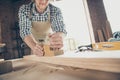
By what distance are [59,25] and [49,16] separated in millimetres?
165

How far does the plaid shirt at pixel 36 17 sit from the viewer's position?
1.63 metres

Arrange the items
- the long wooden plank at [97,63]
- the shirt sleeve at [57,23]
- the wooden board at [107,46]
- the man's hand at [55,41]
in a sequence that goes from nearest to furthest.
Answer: the long wooden plank at [97,63] < the wooden board at [107,46] < the man's hand at [55,41] < the shirt sleeve at [57,23]

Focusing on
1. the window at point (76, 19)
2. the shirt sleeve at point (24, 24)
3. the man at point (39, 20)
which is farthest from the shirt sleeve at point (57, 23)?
the window at point (76, 19)

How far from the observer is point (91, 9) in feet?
17.3

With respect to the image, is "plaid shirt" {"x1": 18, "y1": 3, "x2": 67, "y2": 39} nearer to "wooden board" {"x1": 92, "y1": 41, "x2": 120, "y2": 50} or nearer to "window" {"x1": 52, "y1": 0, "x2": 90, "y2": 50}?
"wooden board" {"x1": 92, "y1": 41, "x2": 120, "y2": 50}

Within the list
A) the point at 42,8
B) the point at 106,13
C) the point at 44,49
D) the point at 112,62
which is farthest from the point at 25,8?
the point at 106,13

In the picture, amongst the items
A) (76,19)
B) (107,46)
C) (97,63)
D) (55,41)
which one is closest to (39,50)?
(55,41)

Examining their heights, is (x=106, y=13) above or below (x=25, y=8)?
above

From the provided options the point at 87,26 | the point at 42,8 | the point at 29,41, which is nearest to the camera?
the point at 29,41

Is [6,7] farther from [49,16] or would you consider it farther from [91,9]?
[49,16]

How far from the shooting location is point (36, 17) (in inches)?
69.8

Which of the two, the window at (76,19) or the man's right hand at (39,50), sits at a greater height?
the window at (76,19)

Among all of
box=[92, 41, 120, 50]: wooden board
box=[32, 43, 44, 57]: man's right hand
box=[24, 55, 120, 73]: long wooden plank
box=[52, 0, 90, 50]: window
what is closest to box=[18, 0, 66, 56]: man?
box=[32, 43, 44, 57]: man's right hand

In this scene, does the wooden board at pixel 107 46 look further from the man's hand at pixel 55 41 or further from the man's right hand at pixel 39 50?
the man's right hand at pixel 39 50
